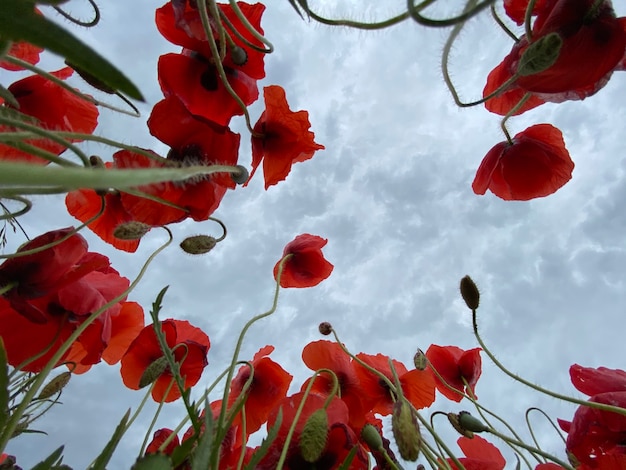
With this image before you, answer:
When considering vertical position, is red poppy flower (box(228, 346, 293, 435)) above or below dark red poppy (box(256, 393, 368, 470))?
above

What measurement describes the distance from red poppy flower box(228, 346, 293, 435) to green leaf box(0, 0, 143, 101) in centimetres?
81

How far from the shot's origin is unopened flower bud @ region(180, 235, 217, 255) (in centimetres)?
82

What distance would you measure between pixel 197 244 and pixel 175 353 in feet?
0.82

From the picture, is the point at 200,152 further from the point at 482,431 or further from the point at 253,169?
the point at 482,431

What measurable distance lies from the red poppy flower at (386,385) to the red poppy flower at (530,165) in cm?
38

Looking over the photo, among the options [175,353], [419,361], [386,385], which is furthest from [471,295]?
[175,353]

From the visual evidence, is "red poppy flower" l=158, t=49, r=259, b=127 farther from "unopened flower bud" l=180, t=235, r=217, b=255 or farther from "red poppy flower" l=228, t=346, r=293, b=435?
"red poppy flower" l=228, t=346, r=293, b=435

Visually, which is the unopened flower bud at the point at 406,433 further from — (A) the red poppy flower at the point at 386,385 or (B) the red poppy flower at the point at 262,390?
(B) the red poppy flower at the point at 262,390

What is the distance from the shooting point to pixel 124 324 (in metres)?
0.97

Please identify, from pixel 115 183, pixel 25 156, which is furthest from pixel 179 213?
pixel 115 183

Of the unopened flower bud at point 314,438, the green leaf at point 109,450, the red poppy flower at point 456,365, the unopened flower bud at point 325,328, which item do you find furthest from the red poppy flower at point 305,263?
the green leaf at point 109,450

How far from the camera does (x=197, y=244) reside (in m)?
0.82

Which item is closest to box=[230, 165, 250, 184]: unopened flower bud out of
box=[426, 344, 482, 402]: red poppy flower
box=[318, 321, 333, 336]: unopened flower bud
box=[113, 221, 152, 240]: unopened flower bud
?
box=[113, 221, 152, 240]: unopened flower bud

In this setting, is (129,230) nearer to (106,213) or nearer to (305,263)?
(106,213)
